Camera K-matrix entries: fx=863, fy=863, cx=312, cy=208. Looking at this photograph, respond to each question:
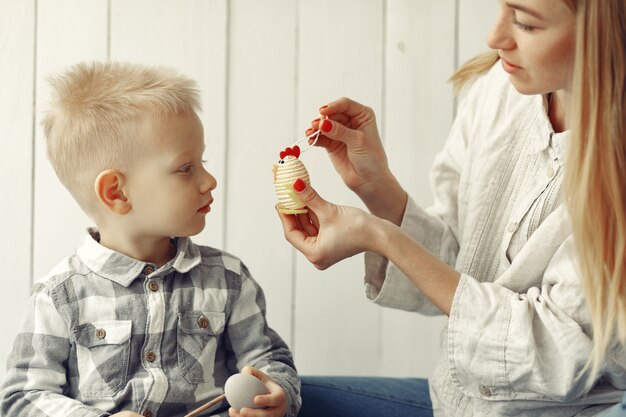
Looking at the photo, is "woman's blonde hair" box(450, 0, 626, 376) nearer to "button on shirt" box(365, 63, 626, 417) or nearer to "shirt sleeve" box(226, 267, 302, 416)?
"button on shirt" box(365, 63, 626, 417)

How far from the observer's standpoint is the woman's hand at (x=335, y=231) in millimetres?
1344

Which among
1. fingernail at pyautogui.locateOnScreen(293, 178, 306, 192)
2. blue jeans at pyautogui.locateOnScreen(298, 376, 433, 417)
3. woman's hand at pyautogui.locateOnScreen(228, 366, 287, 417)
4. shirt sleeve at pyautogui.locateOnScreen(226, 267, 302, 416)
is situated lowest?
blue jeans at pyautogui.locateOnScreen(298, 376, 433, 417)

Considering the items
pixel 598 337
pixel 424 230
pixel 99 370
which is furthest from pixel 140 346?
pixel 598 337

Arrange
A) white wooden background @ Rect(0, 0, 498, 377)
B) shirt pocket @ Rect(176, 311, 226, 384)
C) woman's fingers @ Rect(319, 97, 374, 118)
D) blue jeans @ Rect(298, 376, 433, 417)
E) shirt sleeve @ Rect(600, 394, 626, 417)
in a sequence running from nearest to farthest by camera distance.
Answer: shirt sleeve @ Rect(600, 394, 626, 417), shirt pocket @ Rect(176, 311, 226, 384), woman's fingers @ Rect(319, 97, 374, 118), blue jeans @ Rect(298, 376, 433, 417), white wooden background @ Rect(0, 0, 498, 377)

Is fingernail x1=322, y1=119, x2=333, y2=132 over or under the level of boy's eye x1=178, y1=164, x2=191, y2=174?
over

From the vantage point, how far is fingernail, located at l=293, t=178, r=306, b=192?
52.8 inches

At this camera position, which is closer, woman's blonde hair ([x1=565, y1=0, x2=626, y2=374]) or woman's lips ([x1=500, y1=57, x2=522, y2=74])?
woman's blonde hair ([x1=565, y1=0, x2=626, y2=374])

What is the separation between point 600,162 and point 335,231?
406 millimetres

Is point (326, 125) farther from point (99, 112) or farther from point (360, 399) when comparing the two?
point (360, 399)

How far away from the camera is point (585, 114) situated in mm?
1209

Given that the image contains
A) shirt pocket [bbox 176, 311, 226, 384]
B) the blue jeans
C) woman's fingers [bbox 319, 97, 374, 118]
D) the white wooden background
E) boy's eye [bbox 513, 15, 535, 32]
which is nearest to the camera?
boy's eye [bbox 513, 15, 535, 32]

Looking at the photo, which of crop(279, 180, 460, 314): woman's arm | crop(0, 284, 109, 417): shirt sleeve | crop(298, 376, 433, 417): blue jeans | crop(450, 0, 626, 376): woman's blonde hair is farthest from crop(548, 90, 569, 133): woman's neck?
crop(0, 284, 109, 417): shirt sleeve

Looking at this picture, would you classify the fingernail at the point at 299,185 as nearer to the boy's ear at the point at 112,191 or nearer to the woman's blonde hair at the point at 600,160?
the boy's ear at the point at 112,191

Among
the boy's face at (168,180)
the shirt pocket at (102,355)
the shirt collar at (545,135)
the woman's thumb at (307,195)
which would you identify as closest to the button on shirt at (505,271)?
the shirt collar at (545,135)
